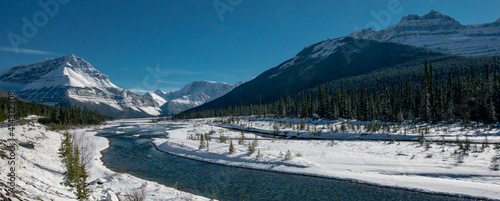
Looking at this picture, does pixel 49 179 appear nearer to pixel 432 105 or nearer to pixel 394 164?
pixel 394 164

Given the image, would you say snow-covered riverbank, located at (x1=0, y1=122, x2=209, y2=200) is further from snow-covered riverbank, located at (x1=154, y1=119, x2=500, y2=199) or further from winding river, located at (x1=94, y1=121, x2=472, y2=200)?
snow-covered riverbank, located at (x1=154, y1=119, x2=500, y2=199)

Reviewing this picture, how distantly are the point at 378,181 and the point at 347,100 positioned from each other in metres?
62.9

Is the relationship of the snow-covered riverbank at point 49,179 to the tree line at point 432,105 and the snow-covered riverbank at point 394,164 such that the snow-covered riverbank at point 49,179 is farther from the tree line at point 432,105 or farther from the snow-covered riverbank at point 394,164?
the tree line at point 432,105

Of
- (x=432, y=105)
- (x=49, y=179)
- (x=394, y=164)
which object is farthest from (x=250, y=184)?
(x=432, y=105)

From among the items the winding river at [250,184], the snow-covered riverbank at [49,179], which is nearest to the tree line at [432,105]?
the winding river at [250,184]

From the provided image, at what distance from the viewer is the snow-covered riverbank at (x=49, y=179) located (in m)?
10.6

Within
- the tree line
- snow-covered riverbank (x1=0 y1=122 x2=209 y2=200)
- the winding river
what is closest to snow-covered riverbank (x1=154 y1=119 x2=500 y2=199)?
the winding river

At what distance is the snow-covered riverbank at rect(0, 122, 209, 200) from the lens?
1057cm

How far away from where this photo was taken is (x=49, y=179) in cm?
1505

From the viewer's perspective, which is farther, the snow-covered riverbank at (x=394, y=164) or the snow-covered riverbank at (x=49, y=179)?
the snow-covered riverbank at (x=394, y=164)

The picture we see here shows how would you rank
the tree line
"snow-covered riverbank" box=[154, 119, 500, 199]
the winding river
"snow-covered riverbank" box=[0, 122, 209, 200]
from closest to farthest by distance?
"snow-covered riverbank" box=[0, 122, 209, 200]
the winding river
"snow-covered riverbank" box=[154, 119, 500, 199]
the tree line

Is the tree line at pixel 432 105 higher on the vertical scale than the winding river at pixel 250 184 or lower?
higher

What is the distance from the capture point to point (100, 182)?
17.4m

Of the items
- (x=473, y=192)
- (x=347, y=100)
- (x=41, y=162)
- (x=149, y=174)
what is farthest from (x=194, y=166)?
(x=347, y=100)
